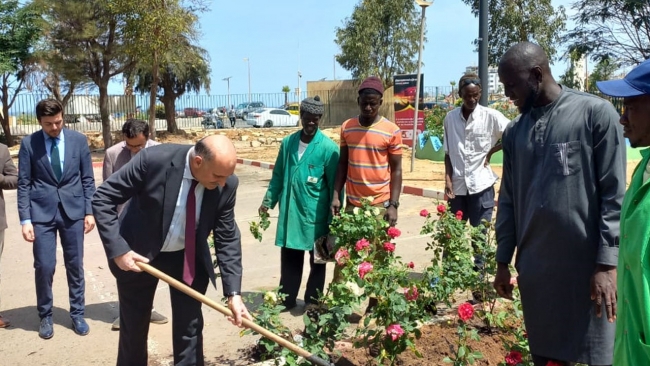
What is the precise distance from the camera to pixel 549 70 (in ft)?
9.31

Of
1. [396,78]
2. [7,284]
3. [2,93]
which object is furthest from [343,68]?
[7,284]

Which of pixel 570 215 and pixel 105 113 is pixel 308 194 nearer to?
pixel 570 215

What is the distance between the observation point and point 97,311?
5562 mm

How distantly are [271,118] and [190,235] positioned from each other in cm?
3706

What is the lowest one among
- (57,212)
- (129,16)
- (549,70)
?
(57,212)

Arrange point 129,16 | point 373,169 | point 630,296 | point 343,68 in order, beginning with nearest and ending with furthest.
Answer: point 630,296 → point 373,169 → point 129,16 → point 343,68

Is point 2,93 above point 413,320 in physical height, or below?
above

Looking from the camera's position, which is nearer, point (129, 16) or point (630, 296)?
point (630, 296)

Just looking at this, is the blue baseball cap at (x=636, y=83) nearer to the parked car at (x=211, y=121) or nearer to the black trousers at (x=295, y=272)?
the black trousers at (x=295, y=272)

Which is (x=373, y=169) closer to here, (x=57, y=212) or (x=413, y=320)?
(x=413, y=320)

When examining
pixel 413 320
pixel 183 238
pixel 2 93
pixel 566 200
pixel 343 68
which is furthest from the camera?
pixel 343 68

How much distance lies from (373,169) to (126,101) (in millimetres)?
27289

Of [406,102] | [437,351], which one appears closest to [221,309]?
[437,351]

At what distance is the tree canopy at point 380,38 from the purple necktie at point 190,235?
32.4m
